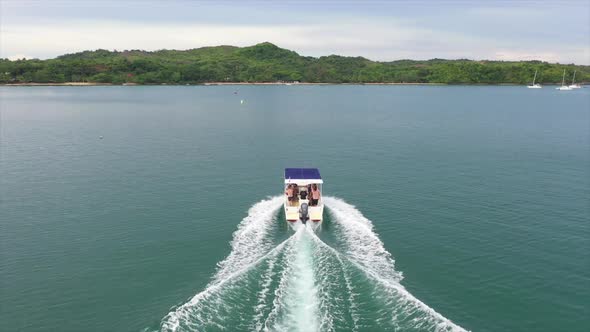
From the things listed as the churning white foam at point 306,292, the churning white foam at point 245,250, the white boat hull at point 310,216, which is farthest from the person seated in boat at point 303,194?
the churning white foam at point 306,292

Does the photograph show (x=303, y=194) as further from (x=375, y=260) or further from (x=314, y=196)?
(x=375, y=260)

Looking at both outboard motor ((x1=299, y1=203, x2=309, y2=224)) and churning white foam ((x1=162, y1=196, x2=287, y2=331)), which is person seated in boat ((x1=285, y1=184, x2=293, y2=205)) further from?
outboard motor ((x1=299, y1=203, x2=309, y2=224))

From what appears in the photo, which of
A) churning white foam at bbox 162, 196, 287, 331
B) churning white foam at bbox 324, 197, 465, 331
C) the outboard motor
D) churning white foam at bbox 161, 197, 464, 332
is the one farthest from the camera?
the outboard motor

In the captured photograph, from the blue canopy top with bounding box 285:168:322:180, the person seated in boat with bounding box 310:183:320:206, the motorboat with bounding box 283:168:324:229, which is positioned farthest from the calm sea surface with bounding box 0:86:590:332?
the blue canopy top with bounding box 285:168:322:180

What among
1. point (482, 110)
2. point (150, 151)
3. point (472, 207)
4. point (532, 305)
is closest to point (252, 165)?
point (150, 151)

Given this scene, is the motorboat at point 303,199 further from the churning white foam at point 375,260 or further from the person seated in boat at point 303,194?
the churning white foam at point 375,260

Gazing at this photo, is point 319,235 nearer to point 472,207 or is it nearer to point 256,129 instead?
point 472,207
